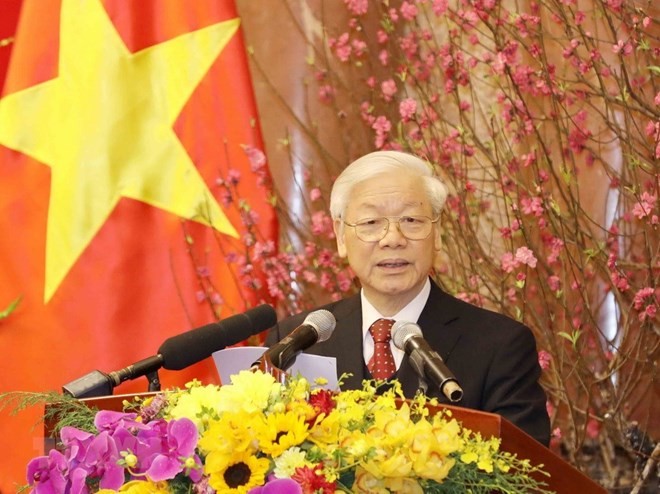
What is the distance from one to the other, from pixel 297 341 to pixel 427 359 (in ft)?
0.73

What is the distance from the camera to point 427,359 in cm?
154

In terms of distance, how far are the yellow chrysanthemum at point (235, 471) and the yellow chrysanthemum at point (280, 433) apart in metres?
0.02

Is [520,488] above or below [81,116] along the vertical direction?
below

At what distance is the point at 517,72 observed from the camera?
3.27 meters

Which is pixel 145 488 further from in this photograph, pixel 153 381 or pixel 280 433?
pixel 153 381

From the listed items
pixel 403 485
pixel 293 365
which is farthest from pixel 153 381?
pixel 403 485

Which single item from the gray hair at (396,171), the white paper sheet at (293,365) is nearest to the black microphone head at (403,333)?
the white paper sheet at (293,365)

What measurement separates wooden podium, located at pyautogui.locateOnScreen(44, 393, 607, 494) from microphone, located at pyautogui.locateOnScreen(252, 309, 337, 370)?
0.66 ft

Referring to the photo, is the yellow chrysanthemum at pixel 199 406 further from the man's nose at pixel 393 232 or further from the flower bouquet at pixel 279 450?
the man's nose at pixel 393 232

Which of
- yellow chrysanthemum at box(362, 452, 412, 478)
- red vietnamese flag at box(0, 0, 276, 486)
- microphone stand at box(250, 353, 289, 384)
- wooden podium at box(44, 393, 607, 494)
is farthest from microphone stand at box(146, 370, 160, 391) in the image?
red vietnamese flag at box(0, 0, 276, 486)

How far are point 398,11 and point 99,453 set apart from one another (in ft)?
9.48

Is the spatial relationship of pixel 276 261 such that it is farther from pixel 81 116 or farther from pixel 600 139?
pixel 600 139

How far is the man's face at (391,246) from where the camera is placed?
2393 millimetres

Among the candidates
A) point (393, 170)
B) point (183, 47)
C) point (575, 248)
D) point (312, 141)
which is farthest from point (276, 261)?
point (393, 170)
